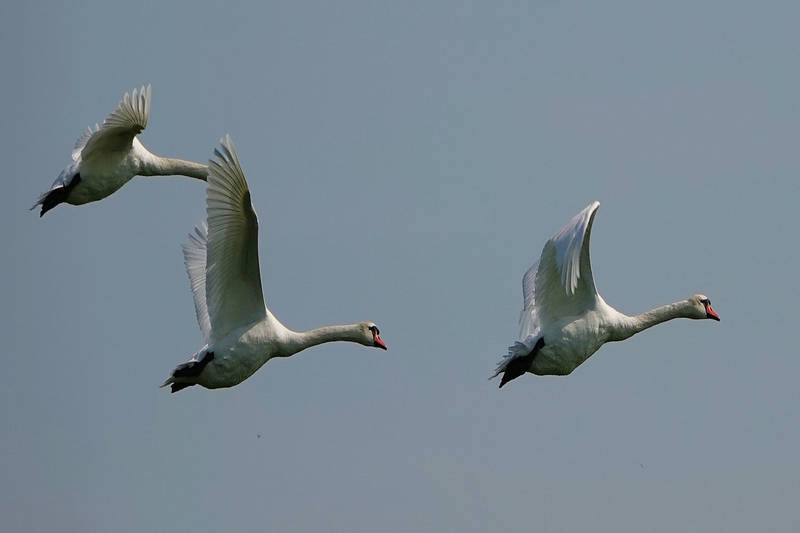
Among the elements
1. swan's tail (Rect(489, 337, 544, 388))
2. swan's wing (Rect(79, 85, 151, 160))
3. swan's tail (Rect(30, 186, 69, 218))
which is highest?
swan's wing (Rect(79, 85, 151, 160))

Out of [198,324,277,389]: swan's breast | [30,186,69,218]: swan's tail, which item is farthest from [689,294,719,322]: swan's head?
[30,186,69,218]: swan's tail

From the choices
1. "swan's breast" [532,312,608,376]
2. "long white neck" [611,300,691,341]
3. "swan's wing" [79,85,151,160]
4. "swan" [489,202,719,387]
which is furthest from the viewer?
"swan's wing" [79,85,151,160]

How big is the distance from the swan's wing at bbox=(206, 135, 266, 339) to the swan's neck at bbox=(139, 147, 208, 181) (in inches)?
221

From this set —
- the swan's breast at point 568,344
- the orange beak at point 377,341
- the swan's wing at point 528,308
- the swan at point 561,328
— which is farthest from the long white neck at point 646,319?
the orange beak at point 377,341

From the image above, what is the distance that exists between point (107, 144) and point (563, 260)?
9390mm

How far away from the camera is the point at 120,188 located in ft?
99.8

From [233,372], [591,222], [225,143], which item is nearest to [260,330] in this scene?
[233,372]

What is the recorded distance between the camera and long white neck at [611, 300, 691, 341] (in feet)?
89.0

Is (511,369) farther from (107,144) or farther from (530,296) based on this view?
(107,144)

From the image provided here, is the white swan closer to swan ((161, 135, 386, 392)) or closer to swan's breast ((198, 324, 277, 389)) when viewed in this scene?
swan ((161, 135, 386, 392))

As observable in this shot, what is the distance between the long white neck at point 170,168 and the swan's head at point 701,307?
8942 mm

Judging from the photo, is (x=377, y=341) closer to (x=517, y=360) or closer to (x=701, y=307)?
(x=517, y=360)

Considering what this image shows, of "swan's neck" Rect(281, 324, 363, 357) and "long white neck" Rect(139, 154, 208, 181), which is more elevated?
"long white neck" Rect(139, 154, 208, 181)

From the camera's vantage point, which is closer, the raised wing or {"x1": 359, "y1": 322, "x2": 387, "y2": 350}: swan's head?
the raised wing
